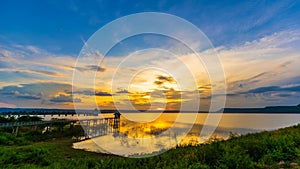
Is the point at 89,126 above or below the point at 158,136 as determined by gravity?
above

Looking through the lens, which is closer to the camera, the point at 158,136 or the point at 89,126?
the point at 158,136

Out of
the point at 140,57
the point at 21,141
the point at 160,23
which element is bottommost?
the point at 21,141

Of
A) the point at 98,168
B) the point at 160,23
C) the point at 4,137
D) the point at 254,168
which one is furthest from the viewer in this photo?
the point at 4,137

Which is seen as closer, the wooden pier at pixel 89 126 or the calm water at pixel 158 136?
the calm water at pixel 158 136

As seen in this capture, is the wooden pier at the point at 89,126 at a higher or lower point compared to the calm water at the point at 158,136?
higher

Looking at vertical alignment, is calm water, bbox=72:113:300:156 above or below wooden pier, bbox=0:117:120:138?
below

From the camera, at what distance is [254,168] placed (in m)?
4.98

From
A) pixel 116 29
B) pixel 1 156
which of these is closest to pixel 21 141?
pixel 1 156

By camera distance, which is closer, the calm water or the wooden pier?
the calm water

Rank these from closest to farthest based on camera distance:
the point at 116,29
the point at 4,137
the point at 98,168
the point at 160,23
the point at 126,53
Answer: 1. the point at 98,168
2. the point at 116,29
3. the point at 160,23
4. the point at 126,53
5. the point at 4,137

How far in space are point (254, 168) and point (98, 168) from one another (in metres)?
4.80

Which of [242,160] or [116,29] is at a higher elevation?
[116,29]

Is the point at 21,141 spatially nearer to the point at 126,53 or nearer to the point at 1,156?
the point at 1,156

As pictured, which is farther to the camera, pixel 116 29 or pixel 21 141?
pixel 21 141
